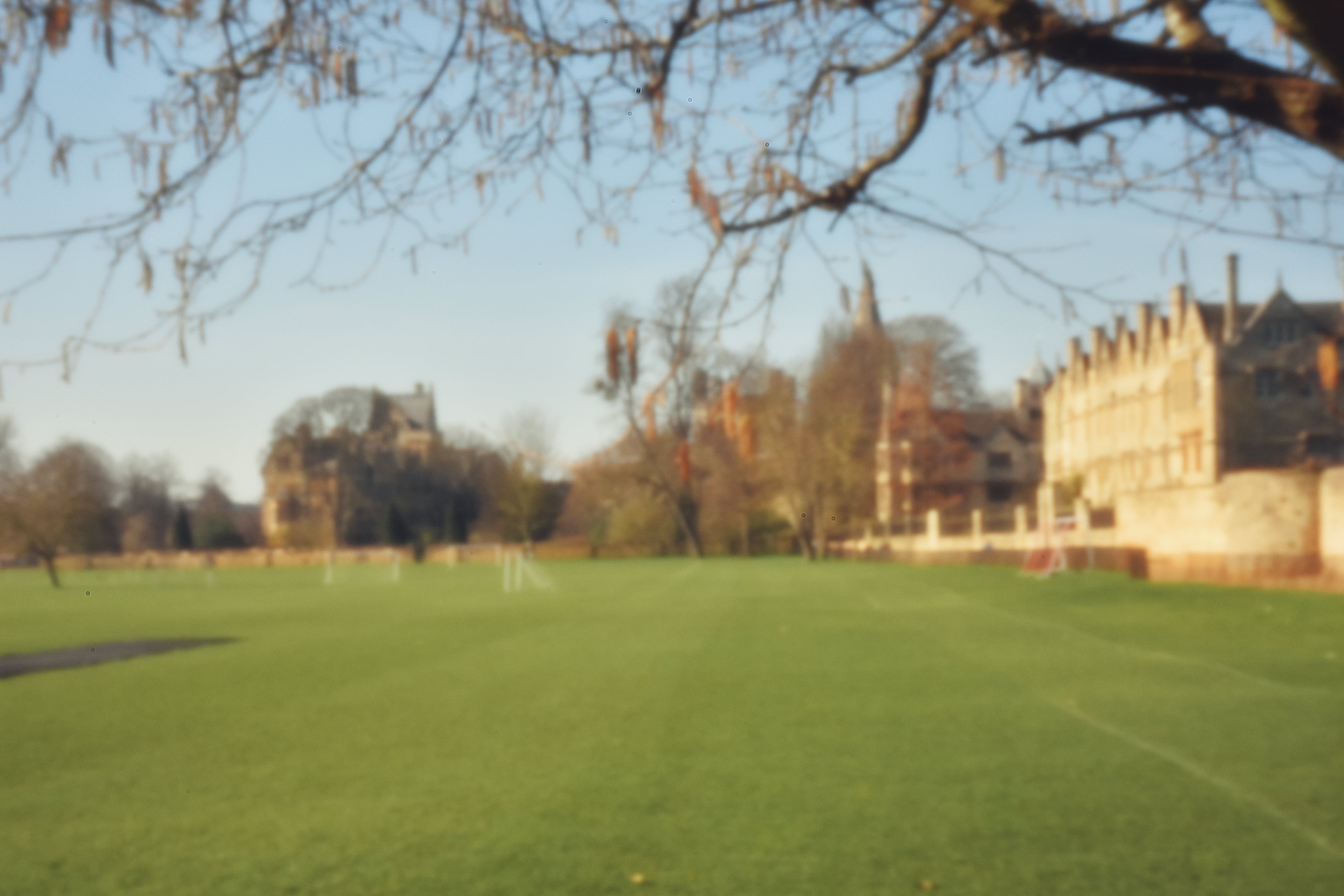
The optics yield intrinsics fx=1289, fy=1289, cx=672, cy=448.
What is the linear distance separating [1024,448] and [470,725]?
67530mm

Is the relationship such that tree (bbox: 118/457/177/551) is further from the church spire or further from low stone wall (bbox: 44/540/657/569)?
the church spire

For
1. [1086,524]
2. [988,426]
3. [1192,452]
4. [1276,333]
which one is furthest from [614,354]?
[988,426]

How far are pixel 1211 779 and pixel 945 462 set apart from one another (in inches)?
2082

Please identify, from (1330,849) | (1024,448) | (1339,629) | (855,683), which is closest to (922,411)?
(1024,448)

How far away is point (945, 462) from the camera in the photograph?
5925 centimetres

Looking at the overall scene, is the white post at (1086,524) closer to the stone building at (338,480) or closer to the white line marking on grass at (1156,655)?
Answer: the white line marking on grass at (1156,655)

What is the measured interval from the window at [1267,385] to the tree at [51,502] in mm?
40419

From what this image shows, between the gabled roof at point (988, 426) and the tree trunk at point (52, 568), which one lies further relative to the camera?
the gabled roof at point (988, 426)

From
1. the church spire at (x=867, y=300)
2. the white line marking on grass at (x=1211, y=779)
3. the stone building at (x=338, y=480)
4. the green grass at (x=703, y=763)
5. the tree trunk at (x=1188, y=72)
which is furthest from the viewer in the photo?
the stone building at (x=338, y=480)

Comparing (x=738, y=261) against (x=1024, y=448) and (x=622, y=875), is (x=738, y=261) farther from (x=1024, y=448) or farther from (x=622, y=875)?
(x=1024, y=448)

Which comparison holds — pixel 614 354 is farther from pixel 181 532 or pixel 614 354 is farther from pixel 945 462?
pixel 181 532

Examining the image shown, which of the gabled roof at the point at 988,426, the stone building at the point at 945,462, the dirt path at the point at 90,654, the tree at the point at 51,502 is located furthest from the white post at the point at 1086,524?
the gabled roof at the point at 988,426

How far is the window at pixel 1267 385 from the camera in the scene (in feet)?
151

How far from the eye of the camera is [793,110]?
5422mm
